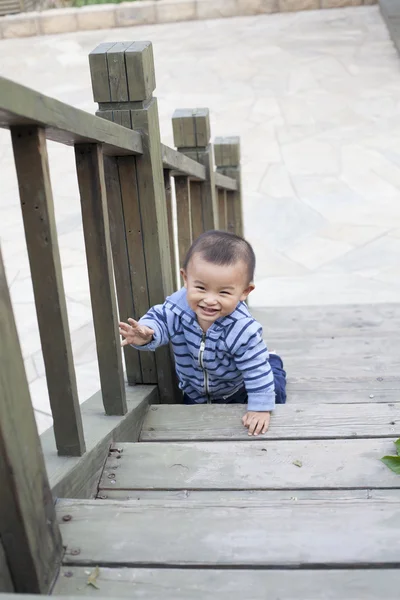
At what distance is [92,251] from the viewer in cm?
180

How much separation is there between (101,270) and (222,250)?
0.52 metres

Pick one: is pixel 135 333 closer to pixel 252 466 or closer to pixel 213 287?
pixel 213 287

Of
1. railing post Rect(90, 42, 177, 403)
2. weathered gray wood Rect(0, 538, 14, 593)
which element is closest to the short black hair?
railing post Rect(90, 42, 177, 403)

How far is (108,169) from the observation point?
216 cm

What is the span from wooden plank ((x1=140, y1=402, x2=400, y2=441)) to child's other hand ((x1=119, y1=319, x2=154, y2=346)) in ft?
0.84

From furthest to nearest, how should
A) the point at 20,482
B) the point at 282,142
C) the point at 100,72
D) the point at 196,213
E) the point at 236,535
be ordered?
the point at 282,142 < the point at 196,213 < the point at 100,72 < the point at 236,535 < the point at 20,482

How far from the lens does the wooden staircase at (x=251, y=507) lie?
1216mm

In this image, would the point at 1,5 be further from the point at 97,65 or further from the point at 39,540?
the point at 39,540

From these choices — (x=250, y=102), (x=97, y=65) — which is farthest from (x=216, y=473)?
(x=250, y=102)

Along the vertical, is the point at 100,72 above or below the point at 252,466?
above

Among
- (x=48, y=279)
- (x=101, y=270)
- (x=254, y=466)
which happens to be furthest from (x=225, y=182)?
(x=48, y=279)

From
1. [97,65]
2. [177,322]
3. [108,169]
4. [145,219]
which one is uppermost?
[97,65]

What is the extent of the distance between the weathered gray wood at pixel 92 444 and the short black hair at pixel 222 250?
513 millimetres

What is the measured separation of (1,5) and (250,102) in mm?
6276
